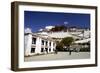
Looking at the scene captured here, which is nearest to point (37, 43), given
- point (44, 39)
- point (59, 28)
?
point (44, 39)

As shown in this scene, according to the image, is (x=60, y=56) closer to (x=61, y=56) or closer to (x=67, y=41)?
(x=61, y=56)

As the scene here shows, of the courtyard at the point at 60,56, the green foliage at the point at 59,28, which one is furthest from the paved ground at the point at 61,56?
the green foliage at the point at 59,28

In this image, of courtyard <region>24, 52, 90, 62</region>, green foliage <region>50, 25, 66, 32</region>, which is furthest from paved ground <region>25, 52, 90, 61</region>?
green foliage <region>50, 25, 66, 32</region>

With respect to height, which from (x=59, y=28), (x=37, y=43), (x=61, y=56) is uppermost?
Answer: (x=59, y=28)

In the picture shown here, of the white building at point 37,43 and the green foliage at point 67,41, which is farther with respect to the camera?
the green foliage at point 67,41

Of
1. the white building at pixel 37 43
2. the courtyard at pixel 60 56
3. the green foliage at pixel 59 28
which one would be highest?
the green foliage at pixel 59 28

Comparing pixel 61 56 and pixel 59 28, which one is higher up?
pixel 59 28

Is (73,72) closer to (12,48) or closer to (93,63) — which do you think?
(93,63)

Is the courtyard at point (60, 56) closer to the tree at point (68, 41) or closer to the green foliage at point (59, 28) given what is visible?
the tree at point (68, 41)
